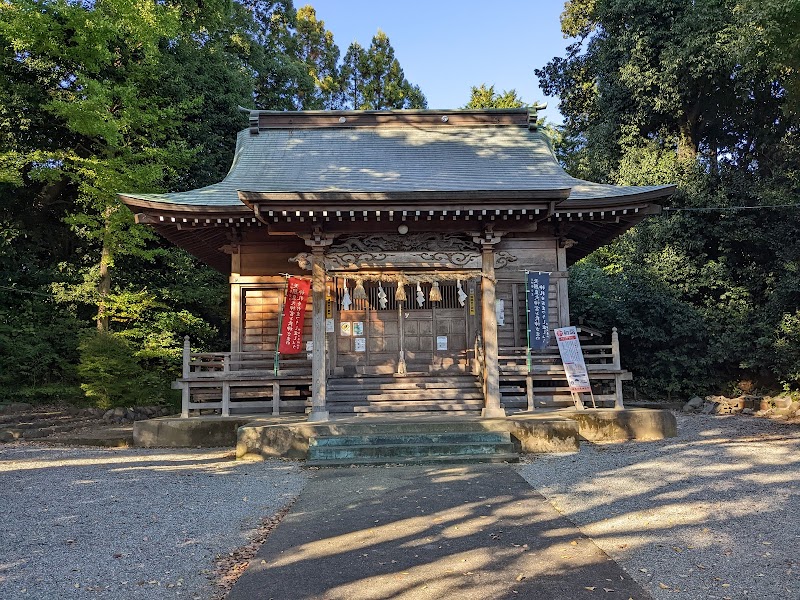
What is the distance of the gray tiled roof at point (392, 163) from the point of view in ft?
38.1

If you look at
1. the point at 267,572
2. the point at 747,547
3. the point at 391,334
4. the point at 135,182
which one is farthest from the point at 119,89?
the point at 747,547

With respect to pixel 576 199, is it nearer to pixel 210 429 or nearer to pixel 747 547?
pixel 747 547

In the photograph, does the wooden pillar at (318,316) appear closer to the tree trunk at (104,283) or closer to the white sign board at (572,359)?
the white sign board at (572,359)

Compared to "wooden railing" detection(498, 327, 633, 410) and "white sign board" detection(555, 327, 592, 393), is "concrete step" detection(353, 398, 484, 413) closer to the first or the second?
"wooden railing" detection(498, 327, 633, 410)

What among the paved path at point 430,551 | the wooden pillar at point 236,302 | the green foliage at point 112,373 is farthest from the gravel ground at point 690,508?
the green foliage at point 112,373

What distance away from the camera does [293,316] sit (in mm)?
11141

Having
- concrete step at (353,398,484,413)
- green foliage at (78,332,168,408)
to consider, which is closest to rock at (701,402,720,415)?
concrete step at (353,398,484,413)

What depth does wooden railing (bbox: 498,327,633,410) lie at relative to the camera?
10.4 meters

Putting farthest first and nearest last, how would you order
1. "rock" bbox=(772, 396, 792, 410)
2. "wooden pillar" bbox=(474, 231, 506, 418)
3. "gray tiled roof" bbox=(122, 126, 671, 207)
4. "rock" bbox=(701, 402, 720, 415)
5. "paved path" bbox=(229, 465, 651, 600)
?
1. "rock" bbox=(701, 402, 720, 415)
2. "rock" bbox=(772, 396, 792, 410)
3. "gray tiled roof" bbox=(122, 126, 671, 207)
4. "wooden pillar" bbox=(474, 231, 506, 418)
5. "paved path" bbox=(229, 465, 651, 600)

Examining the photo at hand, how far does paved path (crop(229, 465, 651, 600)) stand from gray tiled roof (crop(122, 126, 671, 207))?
6.63 metres

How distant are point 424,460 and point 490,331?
2848mm

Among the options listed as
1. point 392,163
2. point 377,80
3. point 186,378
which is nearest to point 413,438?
point 186,378

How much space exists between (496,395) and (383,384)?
8.65 ft

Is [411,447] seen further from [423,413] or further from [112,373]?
[112,373]
